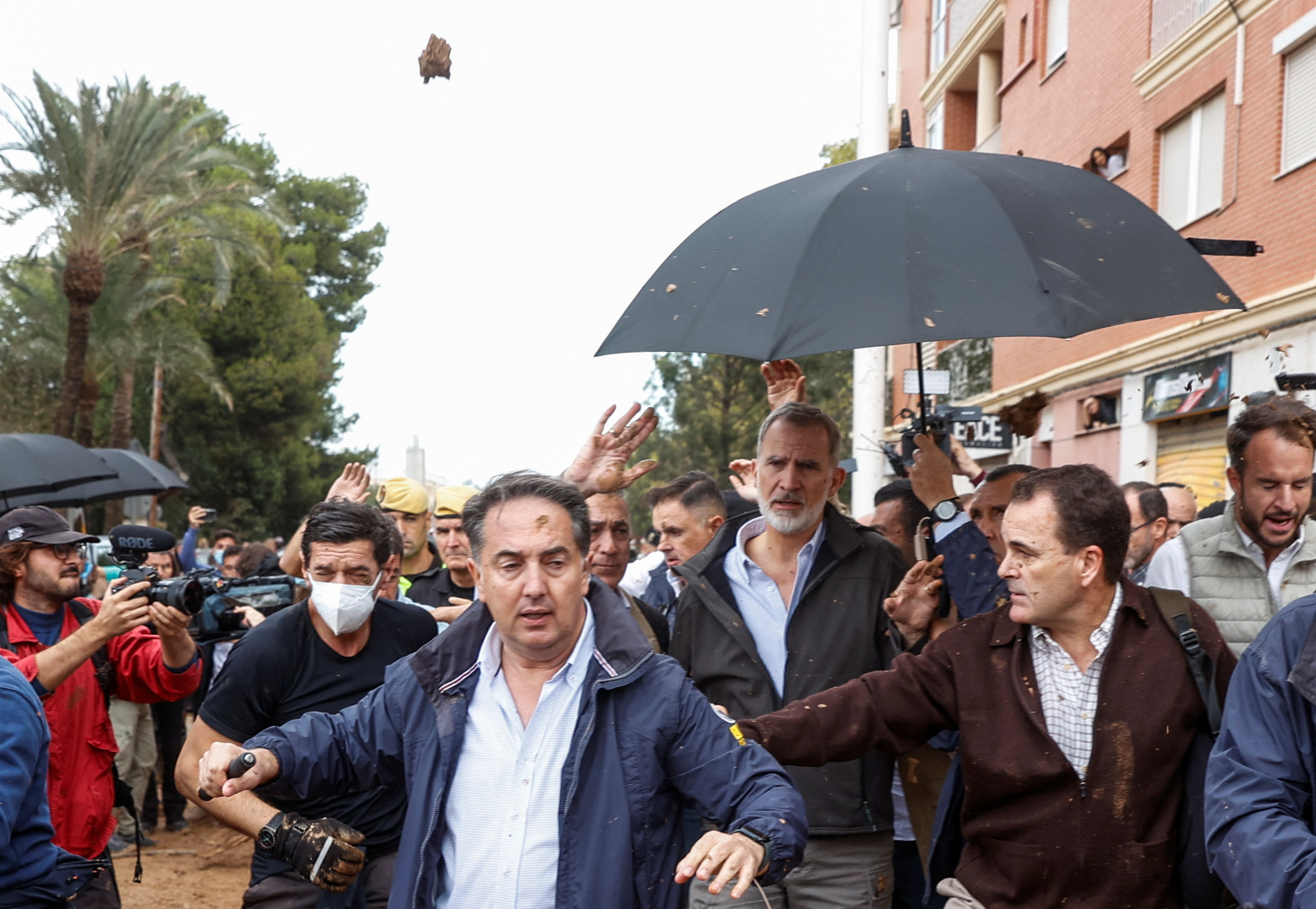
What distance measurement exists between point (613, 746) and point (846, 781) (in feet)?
4.56

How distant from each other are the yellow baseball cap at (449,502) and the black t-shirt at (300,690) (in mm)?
→ 2865

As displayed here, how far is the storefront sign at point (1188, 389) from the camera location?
43.6 feet

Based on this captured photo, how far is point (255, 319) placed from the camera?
38.3 m

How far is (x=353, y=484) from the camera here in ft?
18.9

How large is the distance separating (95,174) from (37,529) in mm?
18566

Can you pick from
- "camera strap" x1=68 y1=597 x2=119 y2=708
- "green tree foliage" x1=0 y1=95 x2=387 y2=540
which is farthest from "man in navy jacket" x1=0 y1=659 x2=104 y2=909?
"green tree foliage" x1=0 y1=95 x2=387 y2=540

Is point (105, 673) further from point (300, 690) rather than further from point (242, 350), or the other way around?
point (242, 350)

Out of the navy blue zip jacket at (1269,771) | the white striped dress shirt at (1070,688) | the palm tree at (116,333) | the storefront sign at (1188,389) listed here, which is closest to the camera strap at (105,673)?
the white striped dress shirt at (1070,688)

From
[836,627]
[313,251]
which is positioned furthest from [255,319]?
[836,627]

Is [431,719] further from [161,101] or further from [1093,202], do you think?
[161,101]

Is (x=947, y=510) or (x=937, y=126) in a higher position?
(x=937, y=126)

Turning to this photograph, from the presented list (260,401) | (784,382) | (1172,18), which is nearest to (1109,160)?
(1172,18)

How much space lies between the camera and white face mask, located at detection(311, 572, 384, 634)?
4348mm

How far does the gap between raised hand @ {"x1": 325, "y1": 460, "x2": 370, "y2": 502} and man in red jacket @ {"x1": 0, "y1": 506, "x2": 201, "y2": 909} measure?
1002 mm
